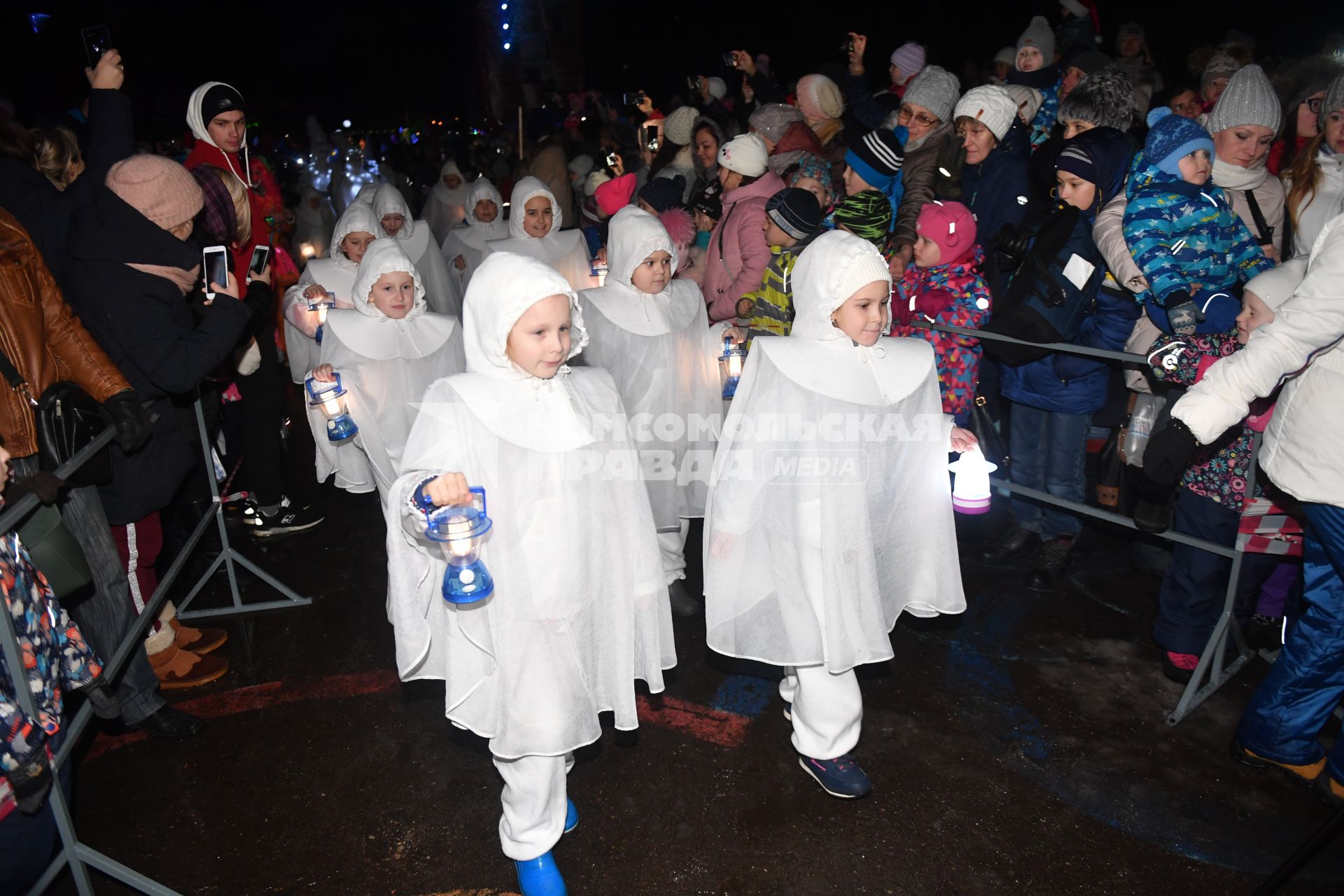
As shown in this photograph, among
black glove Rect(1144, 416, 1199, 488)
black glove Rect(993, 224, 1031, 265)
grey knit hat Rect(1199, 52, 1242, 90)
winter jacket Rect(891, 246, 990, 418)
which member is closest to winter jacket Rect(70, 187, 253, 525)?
winter jacket Rect(891, 246, 990, 418)

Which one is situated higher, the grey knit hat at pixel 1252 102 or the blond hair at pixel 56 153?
the blond hair at pixel 56 153

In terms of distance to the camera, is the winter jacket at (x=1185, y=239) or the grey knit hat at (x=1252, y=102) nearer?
the winter jacket at (x=1185, y=239)

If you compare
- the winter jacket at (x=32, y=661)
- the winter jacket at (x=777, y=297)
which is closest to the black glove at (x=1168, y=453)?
the winter jacket at (x=777, y=297)

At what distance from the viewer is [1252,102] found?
15.2 feet

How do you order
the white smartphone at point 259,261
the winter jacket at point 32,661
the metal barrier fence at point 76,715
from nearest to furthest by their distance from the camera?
the winter jacket at point 32,661 < the metal barrier fence at point 76,715 < the white smartphone at point 259,261

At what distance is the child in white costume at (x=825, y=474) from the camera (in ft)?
10.8

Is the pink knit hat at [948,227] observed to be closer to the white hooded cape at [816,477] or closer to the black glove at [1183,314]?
the black glove at [1183,314]

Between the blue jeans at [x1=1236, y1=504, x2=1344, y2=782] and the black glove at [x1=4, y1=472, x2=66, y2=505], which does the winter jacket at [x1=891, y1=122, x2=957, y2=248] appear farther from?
the black glove at [x1=4, y1=472, x2=66, y2=505]

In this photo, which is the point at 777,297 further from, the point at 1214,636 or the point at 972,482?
the point at 1214,636

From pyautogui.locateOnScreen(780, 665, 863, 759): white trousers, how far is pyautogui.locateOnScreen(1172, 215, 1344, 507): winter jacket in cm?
163

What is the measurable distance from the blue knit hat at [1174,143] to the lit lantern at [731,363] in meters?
2.29

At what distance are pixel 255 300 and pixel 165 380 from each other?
31.9 inches

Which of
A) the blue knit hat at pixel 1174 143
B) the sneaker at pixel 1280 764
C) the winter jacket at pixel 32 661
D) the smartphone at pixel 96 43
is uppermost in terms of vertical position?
the smartphone at pixel 96 43

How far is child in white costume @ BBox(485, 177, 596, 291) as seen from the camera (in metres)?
7.23
